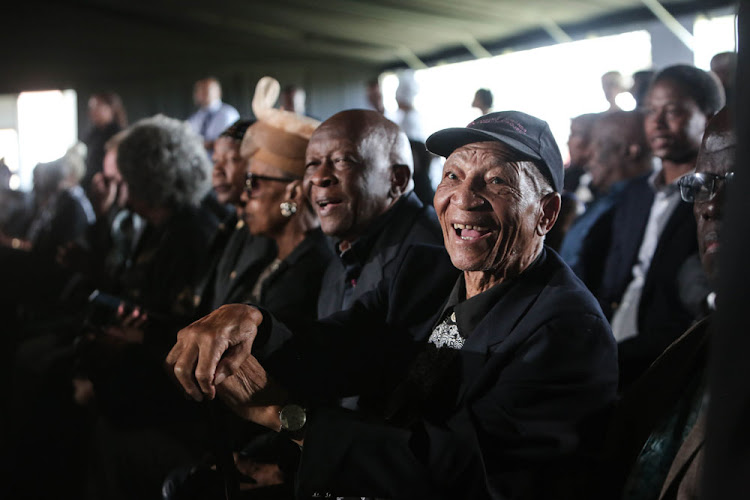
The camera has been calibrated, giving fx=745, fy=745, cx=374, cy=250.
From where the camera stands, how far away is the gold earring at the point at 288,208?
2.66 m

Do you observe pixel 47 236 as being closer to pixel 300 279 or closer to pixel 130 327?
pixel 130 327

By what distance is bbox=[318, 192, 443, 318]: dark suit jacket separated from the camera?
210 centimetres

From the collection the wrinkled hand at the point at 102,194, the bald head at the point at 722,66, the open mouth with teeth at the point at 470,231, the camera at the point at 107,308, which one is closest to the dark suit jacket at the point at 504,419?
the open mouth with teeth at the point at 470,231

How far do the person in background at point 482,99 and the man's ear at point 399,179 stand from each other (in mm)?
2342

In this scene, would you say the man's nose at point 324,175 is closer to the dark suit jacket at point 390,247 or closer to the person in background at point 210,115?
the dark suit jacket at point 390,247

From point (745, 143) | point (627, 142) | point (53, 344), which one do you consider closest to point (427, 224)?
point (745, 143)

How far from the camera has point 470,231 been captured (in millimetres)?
1526

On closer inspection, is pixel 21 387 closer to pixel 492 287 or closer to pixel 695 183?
pixel 492 287

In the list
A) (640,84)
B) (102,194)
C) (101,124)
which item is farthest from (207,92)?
(640,84)

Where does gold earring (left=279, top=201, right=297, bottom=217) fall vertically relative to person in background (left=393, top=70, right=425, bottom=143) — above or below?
below

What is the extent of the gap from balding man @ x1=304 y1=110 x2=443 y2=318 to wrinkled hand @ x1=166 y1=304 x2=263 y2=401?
60 centimetres

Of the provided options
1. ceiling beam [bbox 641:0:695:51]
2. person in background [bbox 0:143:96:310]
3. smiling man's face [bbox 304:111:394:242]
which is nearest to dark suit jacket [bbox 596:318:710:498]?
smiling man's face [bbox 304:111:394:242]

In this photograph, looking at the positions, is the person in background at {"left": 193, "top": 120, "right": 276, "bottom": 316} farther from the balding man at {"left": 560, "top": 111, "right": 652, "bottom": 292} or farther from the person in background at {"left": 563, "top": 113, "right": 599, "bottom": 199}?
the person in background at {"left": 563, "top": 113, "right": 599, "bottom": 199}

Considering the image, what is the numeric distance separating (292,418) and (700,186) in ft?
3.29
